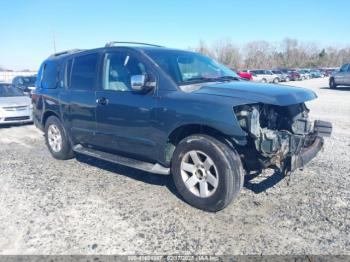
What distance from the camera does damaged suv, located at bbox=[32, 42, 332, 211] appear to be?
3.46m

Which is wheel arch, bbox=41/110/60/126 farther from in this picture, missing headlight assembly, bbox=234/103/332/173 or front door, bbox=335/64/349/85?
front door, bbox=335/64/349/85

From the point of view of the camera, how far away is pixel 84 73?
5055 mm

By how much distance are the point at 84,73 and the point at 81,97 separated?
41 centimetres

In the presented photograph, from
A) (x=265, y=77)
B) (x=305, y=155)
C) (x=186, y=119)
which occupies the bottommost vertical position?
(x=305, y=155)

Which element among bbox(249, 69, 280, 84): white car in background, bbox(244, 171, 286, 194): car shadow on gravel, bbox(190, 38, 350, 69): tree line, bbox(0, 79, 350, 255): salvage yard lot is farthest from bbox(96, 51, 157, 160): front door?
bbox(190, 38, 350, 69): tree line

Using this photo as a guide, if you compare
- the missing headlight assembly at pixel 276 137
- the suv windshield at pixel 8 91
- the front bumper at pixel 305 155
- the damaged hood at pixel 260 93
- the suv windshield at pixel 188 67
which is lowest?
the front bumper at pixel 305 155

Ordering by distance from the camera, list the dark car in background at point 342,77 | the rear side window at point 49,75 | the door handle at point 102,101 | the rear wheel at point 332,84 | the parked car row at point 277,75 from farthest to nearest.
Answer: the parked car row at point 277,75 → the rear wheel at point 332,84 → the dark car in background at point 342,77 → the rear side window at point 49,75 → the door handle at point 102,101

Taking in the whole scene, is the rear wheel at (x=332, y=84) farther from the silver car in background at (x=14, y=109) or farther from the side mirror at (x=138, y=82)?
the side mirror at (x=138, y=82)

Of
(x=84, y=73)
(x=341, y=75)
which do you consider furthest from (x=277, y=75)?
(x=84, y=73)

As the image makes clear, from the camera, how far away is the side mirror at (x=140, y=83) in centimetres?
387

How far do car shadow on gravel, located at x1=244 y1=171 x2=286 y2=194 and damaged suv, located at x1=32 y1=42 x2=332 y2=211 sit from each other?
520 millimetres

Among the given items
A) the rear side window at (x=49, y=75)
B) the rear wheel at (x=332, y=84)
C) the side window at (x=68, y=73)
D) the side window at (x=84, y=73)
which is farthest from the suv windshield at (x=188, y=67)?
the rear wheel at (x=332, y=84)

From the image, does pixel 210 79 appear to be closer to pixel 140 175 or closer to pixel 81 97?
pixel 140 175

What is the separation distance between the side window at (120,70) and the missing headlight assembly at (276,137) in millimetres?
1609
